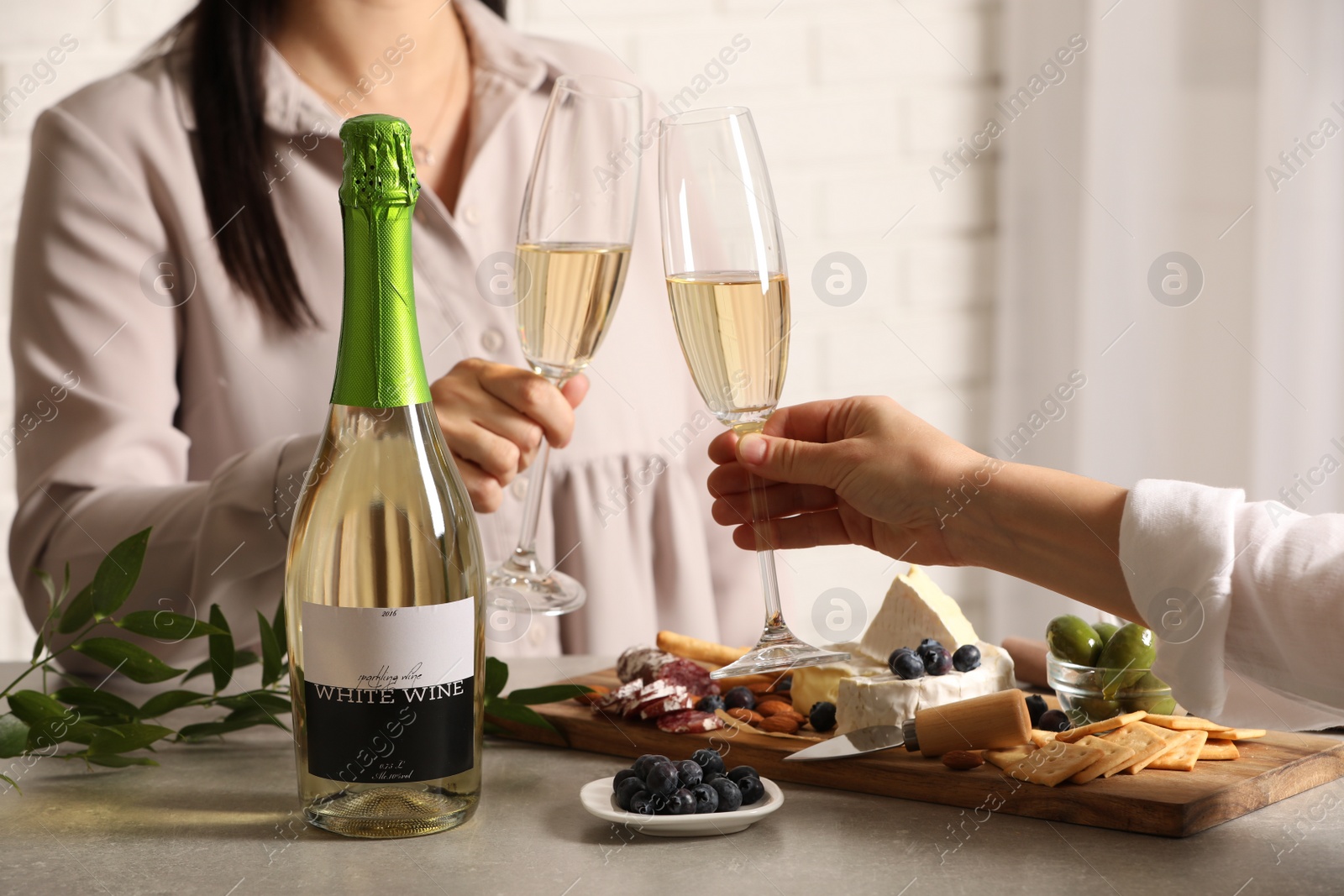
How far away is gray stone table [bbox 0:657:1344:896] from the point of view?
0.66 metres

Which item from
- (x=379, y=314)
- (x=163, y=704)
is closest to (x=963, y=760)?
(x=379, y=314)

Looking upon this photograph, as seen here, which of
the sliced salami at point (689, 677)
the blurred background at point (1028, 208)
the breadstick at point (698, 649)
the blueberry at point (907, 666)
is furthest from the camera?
the blurred background at point (1028, 208)

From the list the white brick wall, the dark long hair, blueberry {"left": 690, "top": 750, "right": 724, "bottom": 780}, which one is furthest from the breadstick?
the white brick wall

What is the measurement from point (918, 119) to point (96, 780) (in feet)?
6.23

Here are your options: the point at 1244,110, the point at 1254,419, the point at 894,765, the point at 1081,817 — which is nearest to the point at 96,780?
the point at 894,765

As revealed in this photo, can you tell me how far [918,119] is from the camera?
2291 millimetres

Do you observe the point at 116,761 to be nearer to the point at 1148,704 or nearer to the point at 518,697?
the point at 518,697

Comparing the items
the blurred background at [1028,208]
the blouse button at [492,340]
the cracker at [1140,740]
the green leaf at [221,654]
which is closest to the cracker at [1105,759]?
the cracker at [1140,740]

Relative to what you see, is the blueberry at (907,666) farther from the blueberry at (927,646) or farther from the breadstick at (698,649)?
the breadstick at (698,649)

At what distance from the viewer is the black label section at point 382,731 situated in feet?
2.26

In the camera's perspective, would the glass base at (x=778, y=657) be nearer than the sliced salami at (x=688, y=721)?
Yes

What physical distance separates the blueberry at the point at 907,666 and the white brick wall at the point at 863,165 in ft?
3.74

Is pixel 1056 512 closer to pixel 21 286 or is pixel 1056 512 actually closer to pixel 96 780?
pixel 96 780

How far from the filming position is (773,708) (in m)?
0.94
